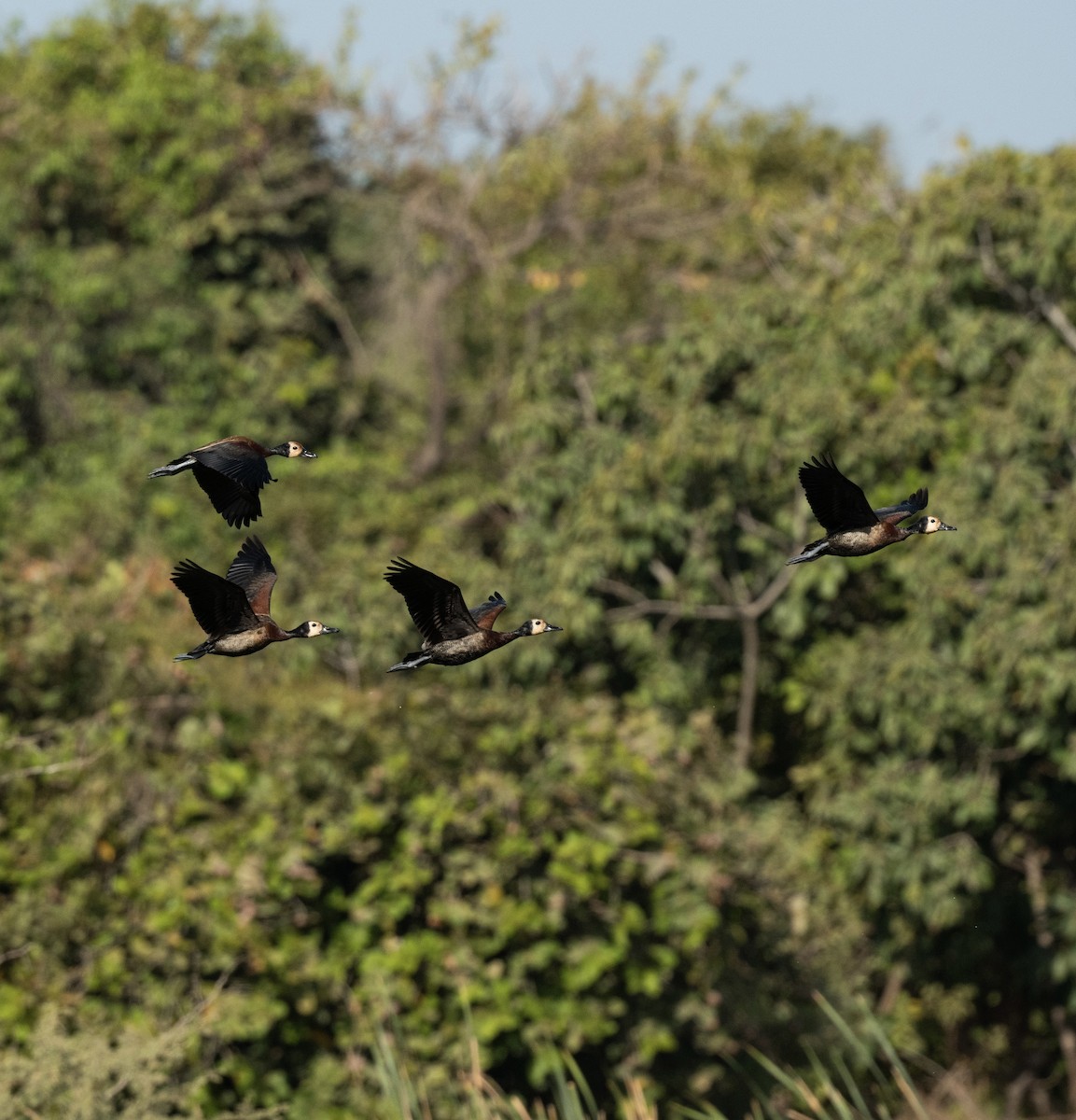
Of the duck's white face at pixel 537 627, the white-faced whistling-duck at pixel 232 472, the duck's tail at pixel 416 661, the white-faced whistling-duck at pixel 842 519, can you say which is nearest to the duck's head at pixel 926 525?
the white-faced whistling-duck at pixel 842 519

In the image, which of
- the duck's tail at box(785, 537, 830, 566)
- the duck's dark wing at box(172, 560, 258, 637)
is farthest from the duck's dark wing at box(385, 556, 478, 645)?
the duck's tail at box(785, 537, 830, 566)

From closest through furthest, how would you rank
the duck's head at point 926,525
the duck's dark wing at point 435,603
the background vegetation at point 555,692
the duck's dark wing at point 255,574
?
the duck's dark wing at point 435,603, the duck's head at point 926,525, the duck's dark wing at point 255,574, the background vegetation at point 555,692

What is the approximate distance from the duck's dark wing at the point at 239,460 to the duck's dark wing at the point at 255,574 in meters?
0.34

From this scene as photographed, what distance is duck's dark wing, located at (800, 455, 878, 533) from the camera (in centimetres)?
443

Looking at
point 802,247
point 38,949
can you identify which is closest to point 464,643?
point 38,949

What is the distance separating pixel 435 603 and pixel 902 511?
3.72 ft

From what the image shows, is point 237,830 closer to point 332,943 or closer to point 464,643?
point 332,943

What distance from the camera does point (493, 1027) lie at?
9.93m

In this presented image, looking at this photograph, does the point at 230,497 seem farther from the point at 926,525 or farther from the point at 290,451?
the point at 926,525

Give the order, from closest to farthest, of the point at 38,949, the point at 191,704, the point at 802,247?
the point at 38,949
the point at 191,704
the point at 802,247

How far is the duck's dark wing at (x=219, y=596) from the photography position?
4262 mm

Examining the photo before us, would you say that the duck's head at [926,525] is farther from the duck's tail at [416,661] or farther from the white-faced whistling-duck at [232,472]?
the white-faced whistling-duck at [232,472]

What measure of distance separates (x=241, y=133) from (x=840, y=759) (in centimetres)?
Answer: 1053

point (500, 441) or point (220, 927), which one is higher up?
point (500, 441)
